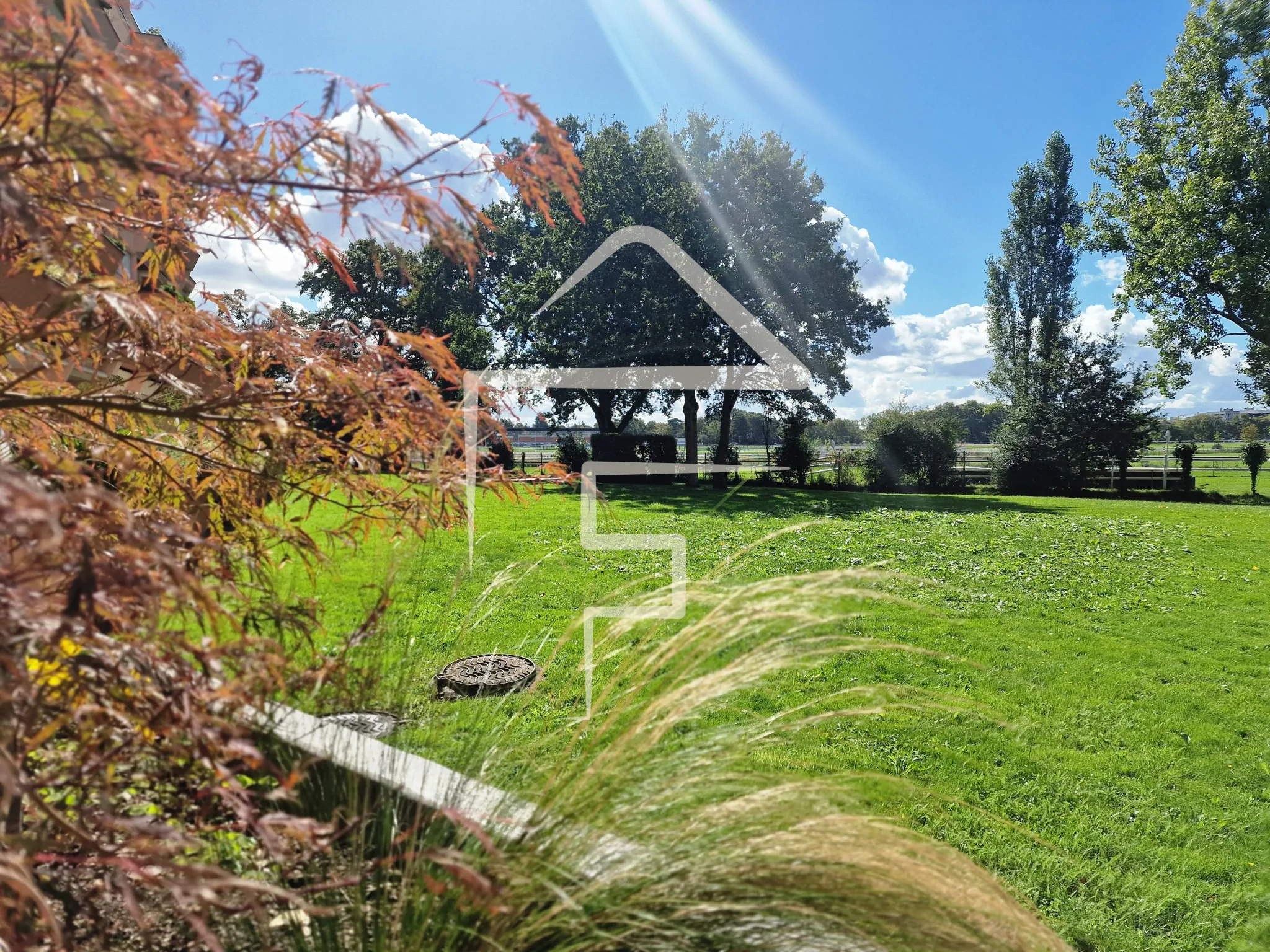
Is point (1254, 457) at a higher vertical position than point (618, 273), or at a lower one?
lower

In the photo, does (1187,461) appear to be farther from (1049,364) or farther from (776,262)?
(776,262)

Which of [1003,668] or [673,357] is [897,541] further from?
[673,357]

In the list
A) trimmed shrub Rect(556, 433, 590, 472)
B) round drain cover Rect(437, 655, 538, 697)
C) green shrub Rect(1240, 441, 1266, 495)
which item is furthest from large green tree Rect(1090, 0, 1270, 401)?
round drain cover Rect(437, 655, 538, 697)

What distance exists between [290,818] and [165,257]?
1802 millimetres

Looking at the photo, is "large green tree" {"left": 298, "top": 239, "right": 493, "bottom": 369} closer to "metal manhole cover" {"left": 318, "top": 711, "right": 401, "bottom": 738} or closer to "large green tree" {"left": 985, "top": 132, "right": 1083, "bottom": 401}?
"metal manhole cover" {"left": 318, "top": 711, "right": 401, "bottom": 738}

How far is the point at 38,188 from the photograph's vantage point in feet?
4.53

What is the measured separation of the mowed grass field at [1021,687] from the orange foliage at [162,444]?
404 millimetres

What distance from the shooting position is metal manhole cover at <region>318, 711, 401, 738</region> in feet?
7.36

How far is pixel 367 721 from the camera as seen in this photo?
2637mm

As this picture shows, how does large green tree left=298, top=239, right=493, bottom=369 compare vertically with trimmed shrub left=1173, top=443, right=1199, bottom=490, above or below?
above

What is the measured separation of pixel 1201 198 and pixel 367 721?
22.4m

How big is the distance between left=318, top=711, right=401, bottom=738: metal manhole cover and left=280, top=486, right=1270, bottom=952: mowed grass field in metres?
0.07

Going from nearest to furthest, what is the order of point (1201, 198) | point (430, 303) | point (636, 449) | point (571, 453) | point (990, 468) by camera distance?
point (1201, 198), point (636, 449), point (990, 468), point (571, 453), point (430, 303)

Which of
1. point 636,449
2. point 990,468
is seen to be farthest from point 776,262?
point 990,468
